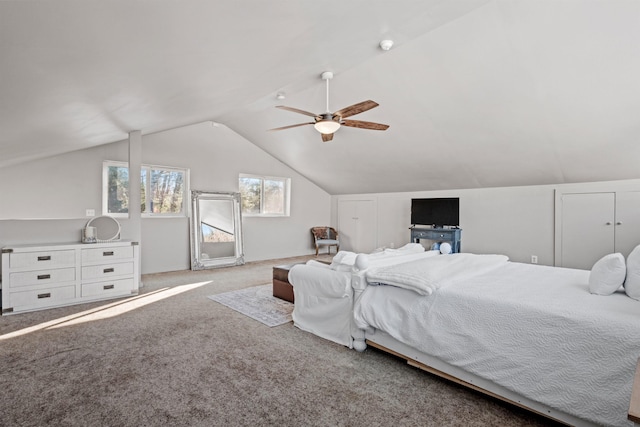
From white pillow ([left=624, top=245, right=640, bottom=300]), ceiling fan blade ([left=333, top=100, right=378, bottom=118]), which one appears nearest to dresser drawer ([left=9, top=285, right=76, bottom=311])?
ceiling fan blade ([left=333, top=100, right=378, bottom=118])

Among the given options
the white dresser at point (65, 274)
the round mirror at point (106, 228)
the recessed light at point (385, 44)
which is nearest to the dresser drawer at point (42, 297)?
the white dresser at point (65, 274)

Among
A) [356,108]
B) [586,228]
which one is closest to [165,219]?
[356,108]

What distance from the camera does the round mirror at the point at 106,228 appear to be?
14.5ft

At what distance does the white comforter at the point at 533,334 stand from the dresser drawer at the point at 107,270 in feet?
11.2

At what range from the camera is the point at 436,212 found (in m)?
6.40

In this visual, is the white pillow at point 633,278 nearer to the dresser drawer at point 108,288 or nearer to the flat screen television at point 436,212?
the flat screen television at point 436,212

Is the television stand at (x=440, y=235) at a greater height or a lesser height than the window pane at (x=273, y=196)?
lesser

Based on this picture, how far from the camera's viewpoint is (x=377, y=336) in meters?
2.54

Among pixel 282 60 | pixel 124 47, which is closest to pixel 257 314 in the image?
pixel 282 60

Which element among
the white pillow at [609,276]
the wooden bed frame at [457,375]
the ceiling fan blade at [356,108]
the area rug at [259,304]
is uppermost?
the ceiling fan blade at [356,108]

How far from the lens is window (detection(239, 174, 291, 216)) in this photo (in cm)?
712

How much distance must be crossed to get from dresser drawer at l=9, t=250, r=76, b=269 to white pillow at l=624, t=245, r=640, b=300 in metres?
5.15

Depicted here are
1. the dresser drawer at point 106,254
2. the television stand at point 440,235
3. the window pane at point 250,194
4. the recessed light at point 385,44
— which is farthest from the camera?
Answer: the window pane at point 250,194

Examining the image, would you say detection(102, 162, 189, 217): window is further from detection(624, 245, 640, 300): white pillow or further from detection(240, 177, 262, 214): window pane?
detection(624, 245, 640, 300): white pillow
